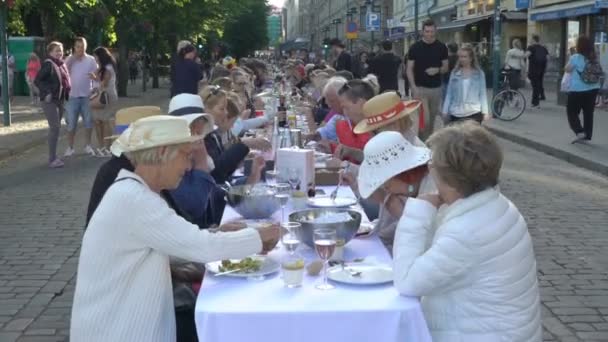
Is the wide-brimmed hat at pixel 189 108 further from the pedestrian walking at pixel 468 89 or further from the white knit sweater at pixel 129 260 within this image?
the pedestrian walking at pixel 468 89

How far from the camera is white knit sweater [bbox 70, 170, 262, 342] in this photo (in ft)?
9.87

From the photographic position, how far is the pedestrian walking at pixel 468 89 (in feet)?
36.7

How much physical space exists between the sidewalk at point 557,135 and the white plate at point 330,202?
7.48 meters

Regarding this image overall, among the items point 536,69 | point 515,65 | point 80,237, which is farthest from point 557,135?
point 80,237

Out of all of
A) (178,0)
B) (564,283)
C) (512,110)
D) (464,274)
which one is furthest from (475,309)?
(178,0)

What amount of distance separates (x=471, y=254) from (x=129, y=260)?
1.25m

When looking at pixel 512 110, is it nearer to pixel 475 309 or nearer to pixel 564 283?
pixel 564 283

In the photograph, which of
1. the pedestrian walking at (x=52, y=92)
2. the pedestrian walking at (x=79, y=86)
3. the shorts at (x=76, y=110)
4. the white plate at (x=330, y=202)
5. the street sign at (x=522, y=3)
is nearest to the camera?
the white plate at (x=330, y=202)

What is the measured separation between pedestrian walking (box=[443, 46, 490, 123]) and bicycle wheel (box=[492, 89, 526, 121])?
24.0ft

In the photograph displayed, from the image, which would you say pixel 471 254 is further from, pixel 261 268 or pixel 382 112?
pixel 382 112

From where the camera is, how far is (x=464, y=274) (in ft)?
9.70

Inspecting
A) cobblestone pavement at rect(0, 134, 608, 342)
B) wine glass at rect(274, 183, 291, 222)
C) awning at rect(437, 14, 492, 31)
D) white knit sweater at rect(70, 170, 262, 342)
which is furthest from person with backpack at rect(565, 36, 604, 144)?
awning at rect(437, 14, 492, 31)

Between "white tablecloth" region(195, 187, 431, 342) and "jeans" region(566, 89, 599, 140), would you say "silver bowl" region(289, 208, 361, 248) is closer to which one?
"white tablecloth" region(195, 187, 431, 342)

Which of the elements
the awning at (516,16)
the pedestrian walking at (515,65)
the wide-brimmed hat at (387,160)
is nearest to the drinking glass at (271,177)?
the wide-brimmed hat at (387,160)
